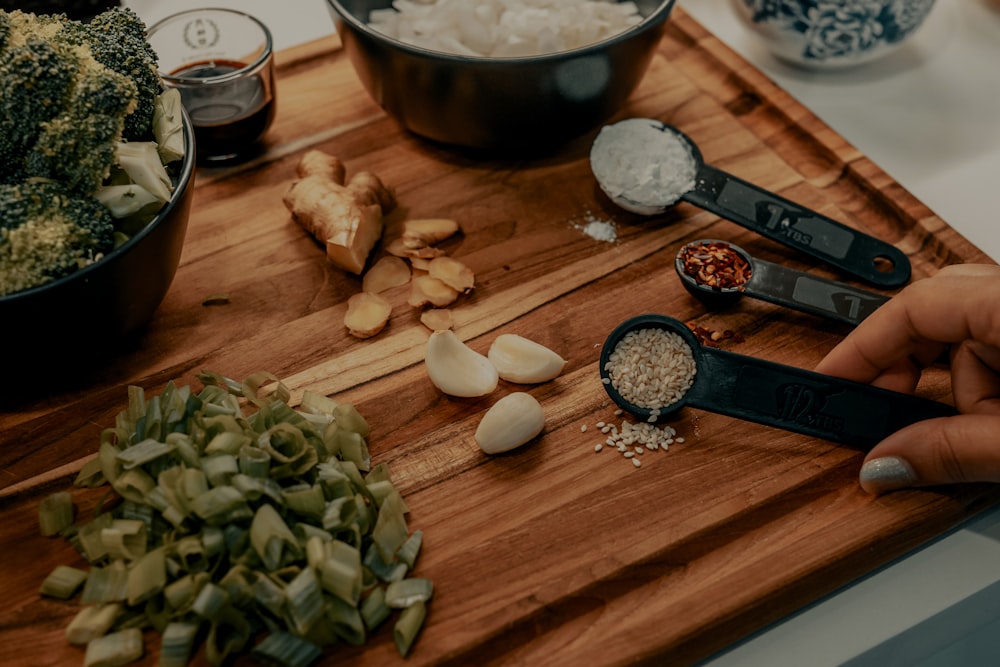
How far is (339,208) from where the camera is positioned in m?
1.38

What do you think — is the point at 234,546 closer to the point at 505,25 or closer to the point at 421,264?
the point at 421,264

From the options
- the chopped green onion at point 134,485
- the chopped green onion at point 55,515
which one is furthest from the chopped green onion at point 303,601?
the chopped green onion at point 55,515

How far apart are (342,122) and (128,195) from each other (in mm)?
578

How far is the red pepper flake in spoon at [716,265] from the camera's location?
131cm

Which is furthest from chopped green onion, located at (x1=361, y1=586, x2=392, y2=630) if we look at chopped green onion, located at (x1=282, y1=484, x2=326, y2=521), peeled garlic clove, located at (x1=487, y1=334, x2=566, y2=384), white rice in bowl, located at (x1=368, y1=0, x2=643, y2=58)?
white rice in bowl, located at (x1=368, y1=0, x2=643, y2=58)

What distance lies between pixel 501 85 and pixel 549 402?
49 cm

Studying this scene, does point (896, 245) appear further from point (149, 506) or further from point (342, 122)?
point (149, 506)

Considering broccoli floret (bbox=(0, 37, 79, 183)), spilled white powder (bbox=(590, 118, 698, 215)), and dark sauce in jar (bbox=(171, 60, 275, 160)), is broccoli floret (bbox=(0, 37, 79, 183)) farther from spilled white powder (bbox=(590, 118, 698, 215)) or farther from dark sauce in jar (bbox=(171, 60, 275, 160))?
spilled white powder (bbox=(590, 118, 698, 215))

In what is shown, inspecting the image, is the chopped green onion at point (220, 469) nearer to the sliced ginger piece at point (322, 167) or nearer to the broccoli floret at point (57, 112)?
the broccoli floret at point (57, 112)

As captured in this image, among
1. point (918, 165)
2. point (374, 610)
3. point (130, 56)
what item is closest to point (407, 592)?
point (374, 610)

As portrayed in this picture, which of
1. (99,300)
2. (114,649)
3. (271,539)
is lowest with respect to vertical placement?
(114,649)

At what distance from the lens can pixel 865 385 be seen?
1160mm

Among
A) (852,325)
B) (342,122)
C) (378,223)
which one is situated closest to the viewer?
(852,325)

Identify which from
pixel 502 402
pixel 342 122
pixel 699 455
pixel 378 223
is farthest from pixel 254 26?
pixel 699 455
